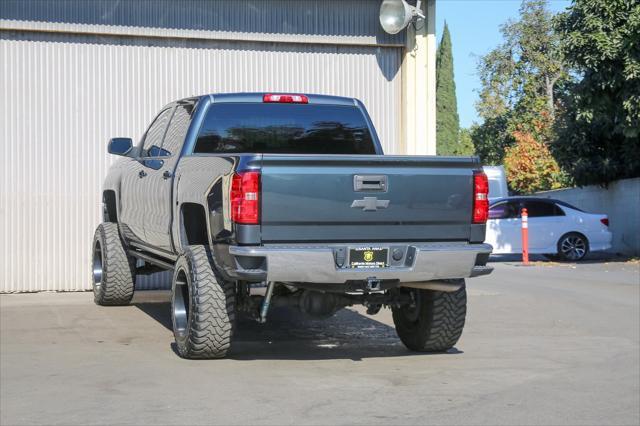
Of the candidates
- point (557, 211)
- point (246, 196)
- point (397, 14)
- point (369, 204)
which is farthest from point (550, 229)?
point (246, 196)

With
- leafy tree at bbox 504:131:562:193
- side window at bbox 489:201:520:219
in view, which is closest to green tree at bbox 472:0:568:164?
leafy tree at bbox 504:131:562:193

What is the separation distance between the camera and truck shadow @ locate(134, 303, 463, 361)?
9320 millimetres

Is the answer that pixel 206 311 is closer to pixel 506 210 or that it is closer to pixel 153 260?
pixel 153 260

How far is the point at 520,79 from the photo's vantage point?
50.8 m

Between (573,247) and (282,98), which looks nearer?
(282,98)

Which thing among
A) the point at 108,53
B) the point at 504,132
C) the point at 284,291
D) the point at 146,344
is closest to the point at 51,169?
the point at 108,53

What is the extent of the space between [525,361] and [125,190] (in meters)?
5.06

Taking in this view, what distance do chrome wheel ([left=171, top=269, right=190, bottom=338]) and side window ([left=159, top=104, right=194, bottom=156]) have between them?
52.6 inches

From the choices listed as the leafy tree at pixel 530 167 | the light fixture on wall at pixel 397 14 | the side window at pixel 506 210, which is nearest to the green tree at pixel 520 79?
the leafy tree at pixel 530 167

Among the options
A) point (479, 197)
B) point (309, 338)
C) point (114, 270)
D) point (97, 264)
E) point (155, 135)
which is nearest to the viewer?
point (479, 197)

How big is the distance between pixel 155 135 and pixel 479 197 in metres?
4.15

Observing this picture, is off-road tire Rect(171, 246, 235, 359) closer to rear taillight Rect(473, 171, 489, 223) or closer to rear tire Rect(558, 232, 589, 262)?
rear taillight Rect(473, 171, 489, 223)

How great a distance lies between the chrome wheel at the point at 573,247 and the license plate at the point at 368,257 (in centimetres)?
1697

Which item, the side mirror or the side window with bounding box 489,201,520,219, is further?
the side window with bounding box 489,201,520,219
